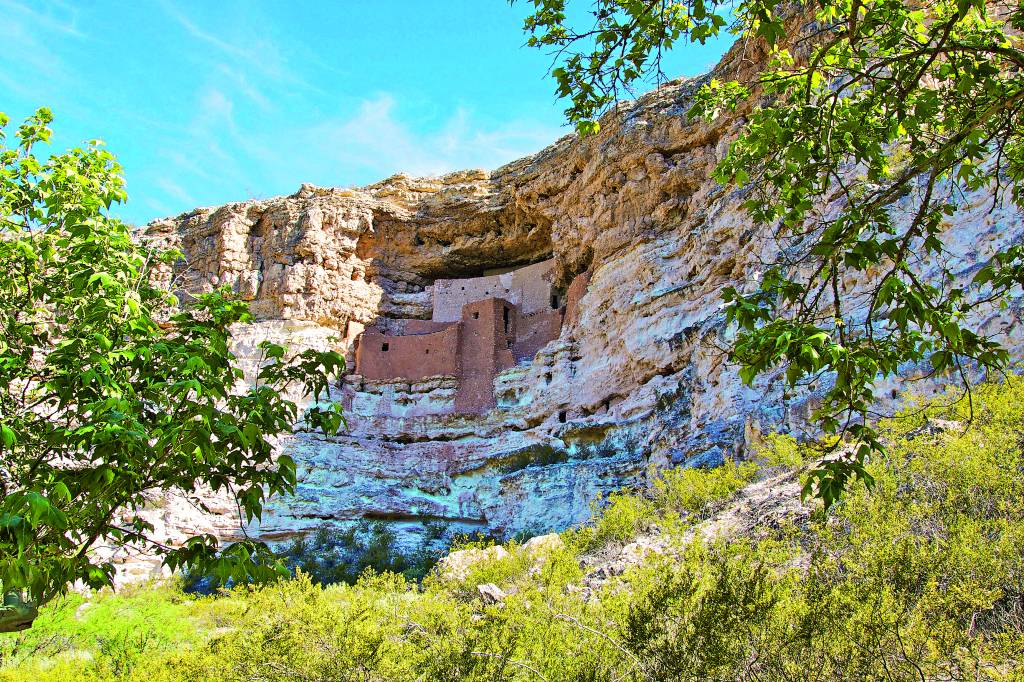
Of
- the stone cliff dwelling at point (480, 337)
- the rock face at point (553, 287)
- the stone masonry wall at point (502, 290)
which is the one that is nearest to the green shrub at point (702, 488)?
Result: the rock face at point (553, 287)

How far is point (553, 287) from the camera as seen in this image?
2831cm

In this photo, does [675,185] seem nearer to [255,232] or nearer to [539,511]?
[539,511]

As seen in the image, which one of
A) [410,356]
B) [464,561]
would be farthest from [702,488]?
[410,356]

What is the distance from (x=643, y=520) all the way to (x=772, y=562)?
5.42m

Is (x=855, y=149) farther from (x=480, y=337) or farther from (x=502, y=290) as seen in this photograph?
(x=502, y=290)

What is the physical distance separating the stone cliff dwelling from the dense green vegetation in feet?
47.3

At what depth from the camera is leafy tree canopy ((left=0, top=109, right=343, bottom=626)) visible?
4.35 meters

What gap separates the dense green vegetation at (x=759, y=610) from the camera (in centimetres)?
620

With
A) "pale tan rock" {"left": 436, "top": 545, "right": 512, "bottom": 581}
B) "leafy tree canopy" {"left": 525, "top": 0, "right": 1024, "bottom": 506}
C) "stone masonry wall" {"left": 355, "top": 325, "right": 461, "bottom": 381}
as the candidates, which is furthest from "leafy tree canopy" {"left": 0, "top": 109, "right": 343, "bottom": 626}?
"stone masonry wall" {"left": 355, "top": 325, "right": 461, "bottom": 381}

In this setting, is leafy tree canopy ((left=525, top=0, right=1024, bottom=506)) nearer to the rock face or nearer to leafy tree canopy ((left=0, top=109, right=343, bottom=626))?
leafy tree canopy ((left=0, top=109, right=343, bottom=626))

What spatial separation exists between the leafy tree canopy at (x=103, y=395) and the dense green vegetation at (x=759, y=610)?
3368 millimetres

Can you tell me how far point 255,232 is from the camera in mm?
30516

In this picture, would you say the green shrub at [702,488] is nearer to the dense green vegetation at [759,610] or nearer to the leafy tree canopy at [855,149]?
the dense green vegetation at [759,610]

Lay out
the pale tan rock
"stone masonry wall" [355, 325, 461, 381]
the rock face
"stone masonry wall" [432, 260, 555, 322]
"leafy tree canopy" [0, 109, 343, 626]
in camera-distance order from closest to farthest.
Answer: "leafy tree canopy" [0, 109, 343, 626] < the pale tan rock < the rock face < "stone masonry wall" [355, 325, 461, 381] < "stone masonry wall" [432, 260, 555, 322]
